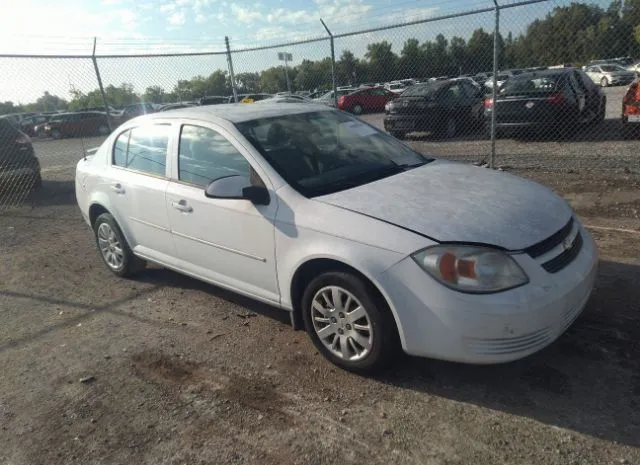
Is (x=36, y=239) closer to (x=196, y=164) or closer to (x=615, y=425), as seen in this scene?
(x=196, y=164)

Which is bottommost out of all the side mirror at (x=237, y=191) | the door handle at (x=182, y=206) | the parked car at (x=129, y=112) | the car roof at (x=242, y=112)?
the parked car at (x=129, y=112)

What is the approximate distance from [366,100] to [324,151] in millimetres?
23371

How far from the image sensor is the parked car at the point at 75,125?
26670 millimetres

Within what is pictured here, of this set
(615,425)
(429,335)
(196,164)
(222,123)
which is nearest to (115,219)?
(196,164)

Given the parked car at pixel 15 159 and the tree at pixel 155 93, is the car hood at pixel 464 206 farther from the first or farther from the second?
the tree at pixel 155 93

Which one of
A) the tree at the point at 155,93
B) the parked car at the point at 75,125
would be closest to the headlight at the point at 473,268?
the tree at the point at 155,93

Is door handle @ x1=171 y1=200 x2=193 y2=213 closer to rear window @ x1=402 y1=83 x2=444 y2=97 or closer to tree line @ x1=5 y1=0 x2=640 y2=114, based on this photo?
tree line @ x1=5 y1=0 x2=640 y2=114

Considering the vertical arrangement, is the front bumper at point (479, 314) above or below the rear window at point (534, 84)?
below

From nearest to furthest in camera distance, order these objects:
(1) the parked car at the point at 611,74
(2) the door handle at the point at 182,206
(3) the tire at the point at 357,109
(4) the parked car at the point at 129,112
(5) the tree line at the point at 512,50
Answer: (2) the door handle at the point at 182,206 < (5) the tree line at the point at 512,50 < (4) the parked car at the point at 129,112 < (3) the tire at the point at 357,109 < (1) the parked car at the point at 611,74

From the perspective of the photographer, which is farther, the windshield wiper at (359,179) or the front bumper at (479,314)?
the windshield wiper at (359,179)

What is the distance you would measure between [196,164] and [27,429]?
6.72 feet

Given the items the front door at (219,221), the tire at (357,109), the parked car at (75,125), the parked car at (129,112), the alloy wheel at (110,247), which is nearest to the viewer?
the front door at (219,221)

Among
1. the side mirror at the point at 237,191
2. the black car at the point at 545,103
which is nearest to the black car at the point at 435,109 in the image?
the black car at the point at 545,103

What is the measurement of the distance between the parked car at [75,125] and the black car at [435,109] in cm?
1890
